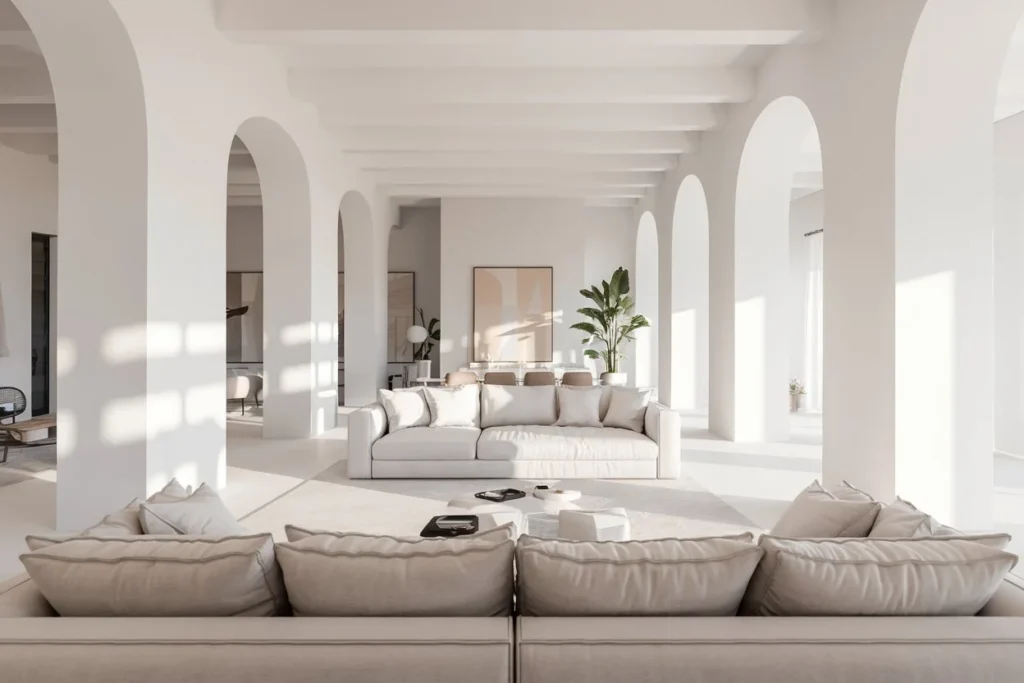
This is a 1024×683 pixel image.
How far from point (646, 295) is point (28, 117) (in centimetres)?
931

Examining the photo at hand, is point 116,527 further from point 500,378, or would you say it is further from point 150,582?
point 500,378

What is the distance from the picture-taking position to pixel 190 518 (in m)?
2.29

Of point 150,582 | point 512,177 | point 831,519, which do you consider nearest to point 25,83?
point 512,177

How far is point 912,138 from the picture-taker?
4199 millimetres

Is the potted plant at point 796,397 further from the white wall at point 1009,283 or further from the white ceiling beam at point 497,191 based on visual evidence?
the white ceiling beam at point 497,191

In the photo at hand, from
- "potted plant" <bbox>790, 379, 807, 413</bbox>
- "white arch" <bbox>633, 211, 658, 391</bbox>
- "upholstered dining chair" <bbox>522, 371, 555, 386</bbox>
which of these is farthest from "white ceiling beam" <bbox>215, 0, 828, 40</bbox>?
"white arch" <bbox>633, 211, 658, 391</bbox>

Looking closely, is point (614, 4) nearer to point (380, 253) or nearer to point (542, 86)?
point (542, 86)

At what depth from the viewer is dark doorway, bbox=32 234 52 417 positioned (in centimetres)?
966

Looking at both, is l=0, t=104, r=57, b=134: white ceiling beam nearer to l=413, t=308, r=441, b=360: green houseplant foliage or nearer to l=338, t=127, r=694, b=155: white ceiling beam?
l=338, t=127, r=694, b=155: white ceiling beam

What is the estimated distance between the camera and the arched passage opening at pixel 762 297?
7625 millimetres

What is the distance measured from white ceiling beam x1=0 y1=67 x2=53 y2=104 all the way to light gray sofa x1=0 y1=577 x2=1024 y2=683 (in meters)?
6.18

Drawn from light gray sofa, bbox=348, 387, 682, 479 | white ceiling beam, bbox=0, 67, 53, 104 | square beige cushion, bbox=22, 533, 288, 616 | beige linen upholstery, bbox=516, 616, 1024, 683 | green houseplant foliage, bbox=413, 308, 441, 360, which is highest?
white ceiling beam, bbox=0, 67, 53, 104

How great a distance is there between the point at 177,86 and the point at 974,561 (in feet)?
15.7

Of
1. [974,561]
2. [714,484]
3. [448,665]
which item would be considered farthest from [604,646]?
[714,484]
